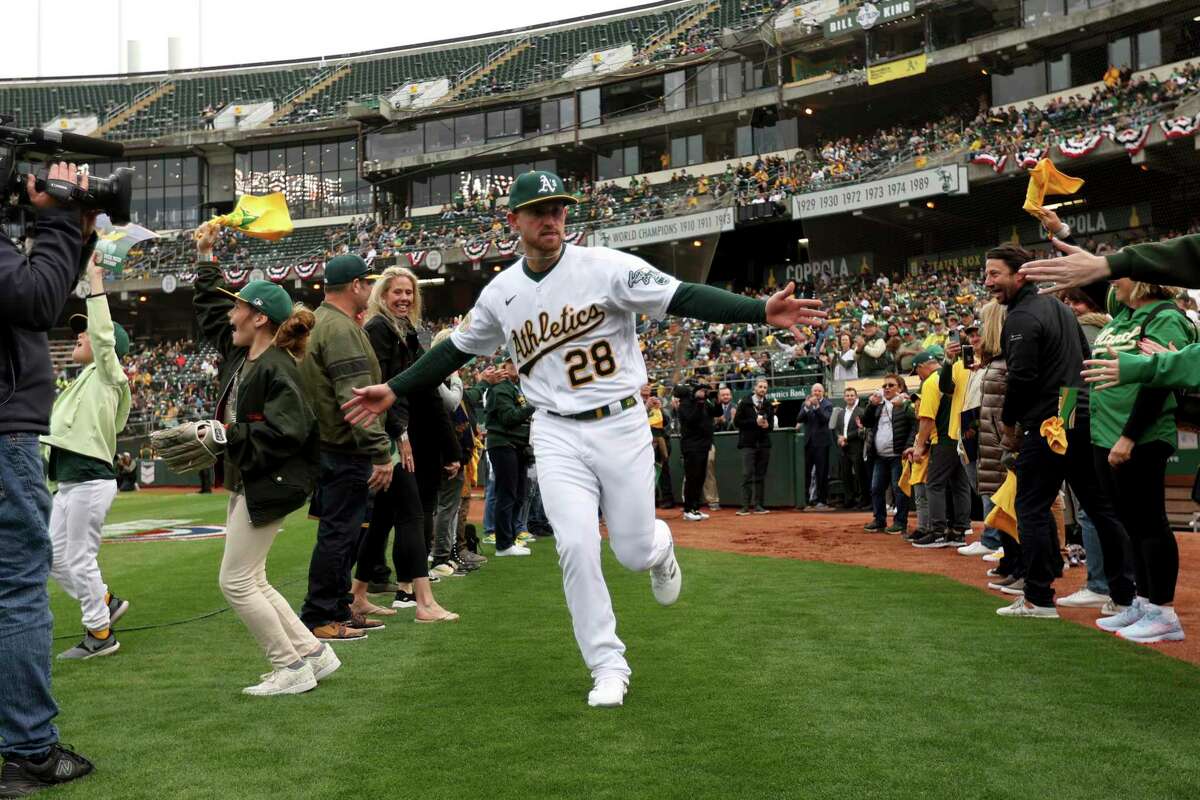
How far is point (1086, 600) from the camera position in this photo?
6.39 metres

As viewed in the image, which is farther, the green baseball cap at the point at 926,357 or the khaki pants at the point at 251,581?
the green baseball cap at the point at 926,357

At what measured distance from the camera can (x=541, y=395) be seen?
4.33m

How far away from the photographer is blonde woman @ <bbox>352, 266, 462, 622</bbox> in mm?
6012

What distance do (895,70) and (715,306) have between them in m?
30.5

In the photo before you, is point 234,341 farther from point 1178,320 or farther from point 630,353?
point 1178,320

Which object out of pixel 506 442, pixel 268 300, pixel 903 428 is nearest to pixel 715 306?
pixel 268 300

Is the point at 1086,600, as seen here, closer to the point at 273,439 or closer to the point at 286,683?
the point at 286,683

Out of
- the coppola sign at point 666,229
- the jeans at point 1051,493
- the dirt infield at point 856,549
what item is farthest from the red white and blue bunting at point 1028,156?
the jeans at point 1051,493

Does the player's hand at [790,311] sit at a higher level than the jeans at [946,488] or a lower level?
higher

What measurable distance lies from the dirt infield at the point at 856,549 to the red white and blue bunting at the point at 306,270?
95.8 ft

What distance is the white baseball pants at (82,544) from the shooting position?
551cm

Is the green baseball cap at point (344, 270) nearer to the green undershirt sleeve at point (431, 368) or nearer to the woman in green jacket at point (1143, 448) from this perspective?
the green undershirt sleeve at point (431, 368)

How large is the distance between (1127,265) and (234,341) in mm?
3739

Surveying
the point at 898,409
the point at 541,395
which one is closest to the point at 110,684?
the point at 541,395
